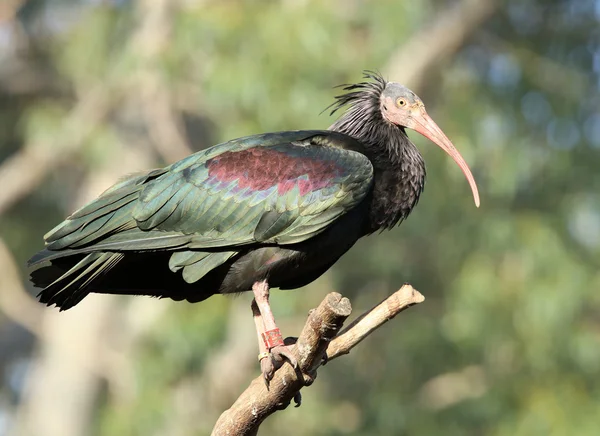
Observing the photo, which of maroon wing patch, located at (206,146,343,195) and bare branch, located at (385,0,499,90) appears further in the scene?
bare branch, located at (385,0,499,90)

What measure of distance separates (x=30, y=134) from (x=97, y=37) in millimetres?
2115

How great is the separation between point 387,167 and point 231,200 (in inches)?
39.9

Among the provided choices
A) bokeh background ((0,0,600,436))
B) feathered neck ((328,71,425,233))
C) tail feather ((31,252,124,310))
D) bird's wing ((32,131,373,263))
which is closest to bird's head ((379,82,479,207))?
feathered neck ((328,71,425,233))

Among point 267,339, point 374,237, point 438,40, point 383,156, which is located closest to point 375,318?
point 267,339

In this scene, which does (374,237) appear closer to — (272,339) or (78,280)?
(78,280)

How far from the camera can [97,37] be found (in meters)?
16.9

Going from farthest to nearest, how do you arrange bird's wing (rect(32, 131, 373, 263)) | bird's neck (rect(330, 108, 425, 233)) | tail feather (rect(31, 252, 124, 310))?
bird's neck (rect(330, 108, 425, 233))
bird's wing (rect(32, 131, 373, 263))
tail feather (rect(31, 252, 124, 310))

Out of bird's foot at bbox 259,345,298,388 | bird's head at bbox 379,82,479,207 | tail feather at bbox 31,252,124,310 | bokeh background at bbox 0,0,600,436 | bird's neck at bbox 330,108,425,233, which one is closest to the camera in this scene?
bird's foot at bbox 259,345,298,388

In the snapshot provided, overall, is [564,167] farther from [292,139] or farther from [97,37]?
[292,139]

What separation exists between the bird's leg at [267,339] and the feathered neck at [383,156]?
0.83 m

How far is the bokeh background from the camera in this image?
15.3 meters

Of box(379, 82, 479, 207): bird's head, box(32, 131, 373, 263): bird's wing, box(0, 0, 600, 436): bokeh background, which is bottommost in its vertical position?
box(0, 0, 600, 436): bokeh background

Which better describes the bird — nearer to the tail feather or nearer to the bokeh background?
the tail feather

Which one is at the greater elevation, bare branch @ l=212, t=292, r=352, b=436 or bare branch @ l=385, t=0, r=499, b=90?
bare branch @ l=212, t=292, r=352, b=436
